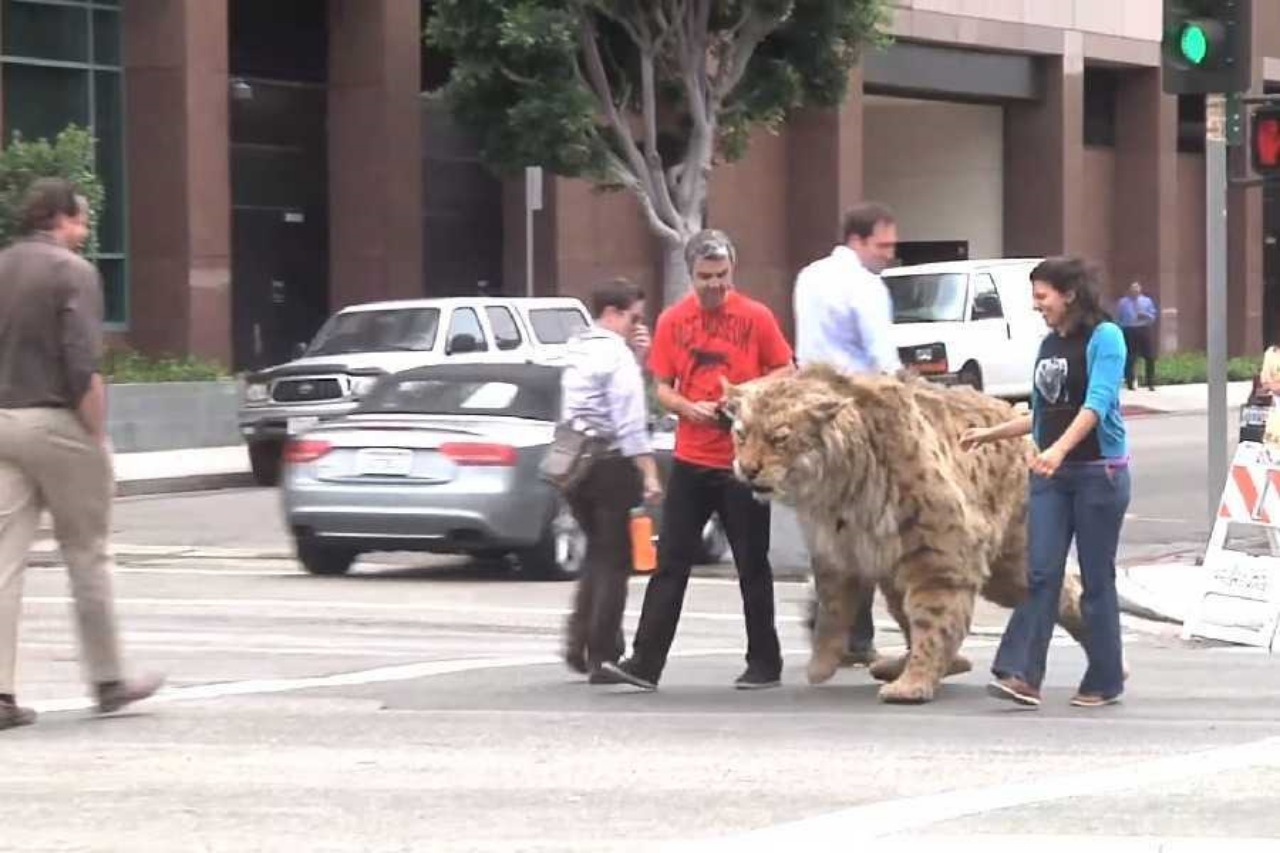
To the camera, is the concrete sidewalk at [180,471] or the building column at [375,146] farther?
the building column at [375,146]

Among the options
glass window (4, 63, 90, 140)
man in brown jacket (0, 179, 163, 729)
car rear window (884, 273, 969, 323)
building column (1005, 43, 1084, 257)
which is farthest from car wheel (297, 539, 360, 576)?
building column (1005, 43, 1084, 257)

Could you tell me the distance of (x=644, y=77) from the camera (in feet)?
111

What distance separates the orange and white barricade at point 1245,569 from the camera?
13.7m

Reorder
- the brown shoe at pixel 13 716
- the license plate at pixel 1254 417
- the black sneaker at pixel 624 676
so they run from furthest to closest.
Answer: the license plate at pixel 1254 417 < the black sneaker at pixel 624 676 < the brown shoe at pixel 13 716

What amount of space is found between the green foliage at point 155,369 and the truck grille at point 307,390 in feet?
14.5

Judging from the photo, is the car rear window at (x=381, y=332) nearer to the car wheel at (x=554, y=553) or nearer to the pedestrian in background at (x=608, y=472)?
the car wheel at (x=554, y=553)

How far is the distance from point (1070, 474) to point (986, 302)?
25477mm

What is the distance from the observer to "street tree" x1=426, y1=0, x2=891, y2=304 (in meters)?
32.5

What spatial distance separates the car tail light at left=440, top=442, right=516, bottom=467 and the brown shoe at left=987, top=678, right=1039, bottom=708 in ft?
20.9

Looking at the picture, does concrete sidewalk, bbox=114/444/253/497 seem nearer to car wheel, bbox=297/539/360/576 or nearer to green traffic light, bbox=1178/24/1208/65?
car wheel, bbox=297/539/360/576

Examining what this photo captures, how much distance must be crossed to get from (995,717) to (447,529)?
6.67m

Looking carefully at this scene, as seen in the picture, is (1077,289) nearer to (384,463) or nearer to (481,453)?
(481,453)

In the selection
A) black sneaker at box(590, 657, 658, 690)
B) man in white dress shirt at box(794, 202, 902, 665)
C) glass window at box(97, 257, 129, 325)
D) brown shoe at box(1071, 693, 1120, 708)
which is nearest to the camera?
brown shoe at box(1071, 693, 1120, 708)

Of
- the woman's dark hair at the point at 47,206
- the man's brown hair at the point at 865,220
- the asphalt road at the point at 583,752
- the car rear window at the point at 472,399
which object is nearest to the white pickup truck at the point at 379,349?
the car rear window at the point at 472,399
